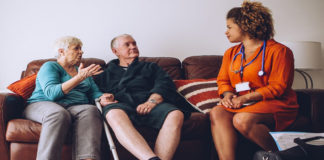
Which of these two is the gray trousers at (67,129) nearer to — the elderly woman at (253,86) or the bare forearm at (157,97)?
the bare forearm at (157,97)

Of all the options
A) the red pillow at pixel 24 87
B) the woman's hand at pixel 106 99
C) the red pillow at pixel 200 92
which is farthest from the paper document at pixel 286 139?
the red pillow at pixel 24 87

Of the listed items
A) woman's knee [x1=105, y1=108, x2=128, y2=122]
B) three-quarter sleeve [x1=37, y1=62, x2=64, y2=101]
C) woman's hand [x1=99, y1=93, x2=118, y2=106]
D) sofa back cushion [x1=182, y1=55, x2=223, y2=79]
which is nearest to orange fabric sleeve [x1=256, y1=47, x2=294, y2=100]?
sofa back cushion [x1=182, y1=55, x2=223, y2=79]

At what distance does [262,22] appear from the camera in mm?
1881

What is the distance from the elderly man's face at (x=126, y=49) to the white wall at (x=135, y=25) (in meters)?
0.50

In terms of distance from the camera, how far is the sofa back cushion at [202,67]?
2525 millimetres

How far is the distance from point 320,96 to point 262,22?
26.7 inches

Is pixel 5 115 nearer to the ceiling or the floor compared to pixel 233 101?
nearer to the floor

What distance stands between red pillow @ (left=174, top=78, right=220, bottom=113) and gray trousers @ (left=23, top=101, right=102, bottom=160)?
81cm


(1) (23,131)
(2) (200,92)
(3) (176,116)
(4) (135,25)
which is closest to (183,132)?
(3) (176,116)

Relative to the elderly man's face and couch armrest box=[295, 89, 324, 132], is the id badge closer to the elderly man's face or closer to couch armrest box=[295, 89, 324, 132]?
couch armrest box=[295, 89, 324, 132]

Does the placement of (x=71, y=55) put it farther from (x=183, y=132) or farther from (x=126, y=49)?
(x=183, y=132)

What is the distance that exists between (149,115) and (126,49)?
691 mm

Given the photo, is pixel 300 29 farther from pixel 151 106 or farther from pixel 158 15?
pixel 151 106

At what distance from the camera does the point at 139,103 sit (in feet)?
6.42
